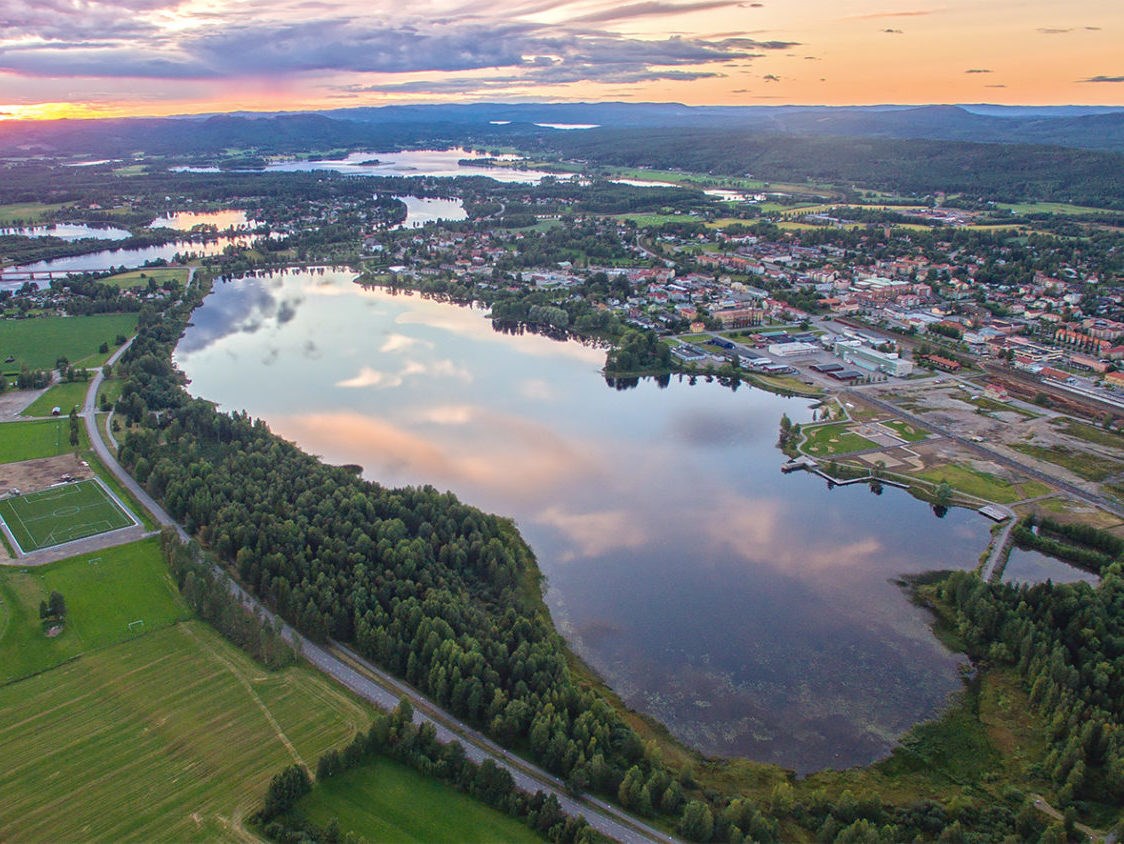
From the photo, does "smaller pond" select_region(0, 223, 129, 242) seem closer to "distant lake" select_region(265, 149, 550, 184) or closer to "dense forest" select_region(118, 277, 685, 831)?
"distant lake" select_region(265, 149, 550, 184)

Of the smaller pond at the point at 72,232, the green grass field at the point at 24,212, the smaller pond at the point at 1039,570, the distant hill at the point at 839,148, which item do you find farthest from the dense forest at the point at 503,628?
the distant hill at the point at 839,148

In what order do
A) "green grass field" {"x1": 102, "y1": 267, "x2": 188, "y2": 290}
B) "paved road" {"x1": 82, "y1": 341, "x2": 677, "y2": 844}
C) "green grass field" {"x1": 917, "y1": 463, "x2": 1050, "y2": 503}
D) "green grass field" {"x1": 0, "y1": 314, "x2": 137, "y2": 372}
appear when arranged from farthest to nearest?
"green grass field" {"x1": 102, "y1": 267, "x2": 188, "y2": 290} < "green grass field" {"x1": 0, "y1": 314, "x2": 137, "y2": 372} < "green grass field" {"x1": 917, "y1": 463, "x2": 1050, "y2": 503} < "paved road" {"x1": 82, "y1": 341, "x2": 677, "y2": 844}

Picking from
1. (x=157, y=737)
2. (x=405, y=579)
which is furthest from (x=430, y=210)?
(x=157, y=737)

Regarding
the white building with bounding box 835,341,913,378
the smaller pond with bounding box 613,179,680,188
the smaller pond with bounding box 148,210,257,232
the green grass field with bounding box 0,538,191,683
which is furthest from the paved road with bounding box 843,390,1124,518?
the smaller pond with bounding box 613,179,680,188

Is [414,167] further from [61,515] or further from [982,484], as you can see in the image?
[982,484]

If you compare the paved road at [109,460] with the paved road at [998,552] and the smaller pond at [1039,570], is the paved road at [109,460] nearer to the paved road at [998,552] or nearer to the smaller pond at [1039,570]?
the paved road at [998,552]

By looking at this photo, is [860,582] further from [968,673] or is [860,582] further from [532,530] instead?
[532,530]

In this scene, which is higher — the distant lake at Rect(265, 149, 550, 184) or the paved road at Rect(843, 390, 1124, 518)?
the distant lake at Rect(265, 149, 550, 184)
